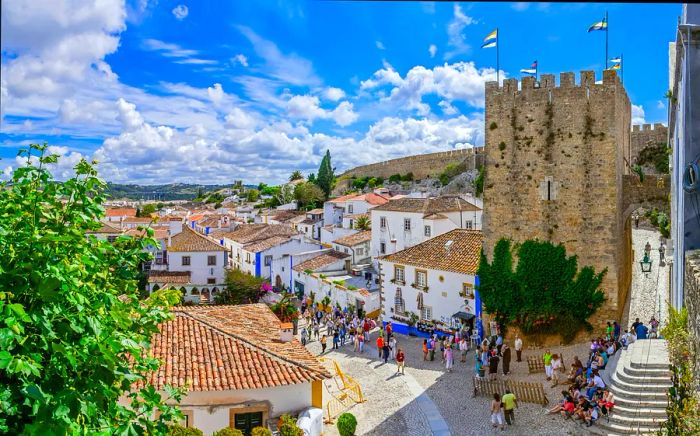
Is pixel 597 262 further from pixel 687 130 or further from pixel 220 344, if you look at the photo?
pixel 220 344

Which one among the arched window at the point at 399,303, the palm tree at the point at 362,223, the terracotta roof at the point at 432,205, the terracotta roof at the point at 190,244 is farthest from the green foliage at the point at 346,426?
the palm tree at the point at 362,223

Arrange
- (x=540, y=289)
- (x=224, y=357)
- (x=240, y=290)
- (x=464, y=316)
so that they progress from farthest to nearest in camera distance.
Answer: (x=240, y=290), (x=464, y=316), (x=540, y=289), (x=224, y=357)

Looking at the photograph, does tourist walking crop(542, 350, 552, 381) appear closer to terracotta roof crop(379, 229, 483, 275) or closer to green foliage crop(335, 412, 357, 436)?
terracotta roof crop(379, 229, 483, 275)

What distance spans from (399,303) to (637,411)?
15.7 metres

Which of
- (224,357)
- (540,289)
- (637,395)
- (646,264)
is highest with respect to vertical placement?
(646,264)

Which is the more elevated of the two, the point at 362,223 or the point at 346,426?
the point at 362,223

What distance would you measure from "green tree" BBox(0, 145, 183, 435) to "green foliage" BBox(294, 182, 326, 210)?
69.0 meters

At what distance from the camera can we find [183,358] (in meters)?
13.8

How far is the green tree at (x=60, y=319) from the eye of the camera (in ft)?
16.5

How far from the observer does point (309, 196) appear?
77125mm

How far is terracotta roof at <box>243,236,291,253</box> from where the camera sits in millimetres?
42719

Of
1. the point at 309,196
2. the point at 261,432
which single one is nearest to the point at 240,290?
the point at 261,432

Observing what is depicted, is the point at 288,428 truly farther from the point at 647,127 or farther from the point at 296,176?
the point at 296,176

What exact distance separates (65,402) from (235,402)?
813 centimetres
